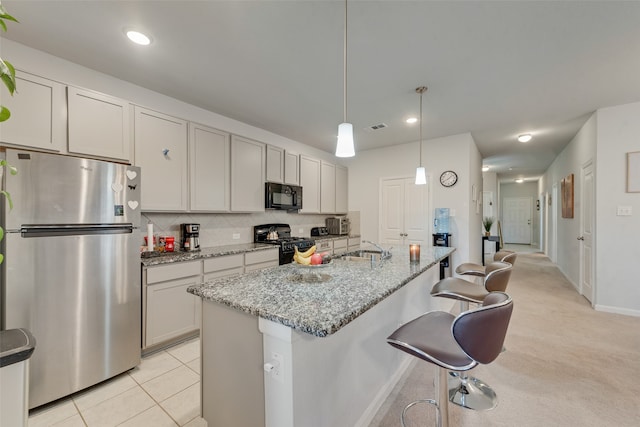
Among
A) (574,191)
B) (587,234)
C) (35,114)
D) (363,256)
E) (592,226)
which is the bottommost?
(363,256)

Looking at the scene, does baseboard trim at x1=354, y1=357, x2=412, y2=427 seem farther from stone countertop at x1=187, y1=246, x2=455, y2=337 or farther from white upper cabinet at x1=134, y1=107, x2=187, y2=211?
white upper cabinet at x1=134, y1=107, x2=187, y2=211

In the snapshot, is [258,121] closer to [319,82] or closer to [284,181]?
[284,181]

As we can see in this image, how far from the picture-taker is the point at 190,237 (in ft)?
9.95

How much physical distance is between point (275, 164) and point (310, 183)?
0.86 meters

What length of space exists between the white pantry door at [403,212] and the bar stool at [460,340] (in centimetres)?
353

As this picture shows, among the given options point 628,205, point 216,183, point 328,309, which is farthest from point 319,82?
point 628,205

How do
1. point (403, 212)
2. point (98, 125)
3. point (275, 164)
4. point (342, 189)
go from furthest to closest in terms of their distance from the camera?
point (342, 189) < point (403, 212) < point (275, 164) < point (98, 125)

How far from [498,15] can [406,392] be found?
2675mm

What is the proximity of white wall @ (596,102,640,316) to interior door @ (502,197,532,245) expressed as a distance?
830 cm

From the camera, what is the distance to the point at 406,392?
192cm

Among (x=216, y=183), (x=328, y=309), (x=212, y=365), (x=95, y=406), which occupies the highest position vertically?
(x=216, y=183)

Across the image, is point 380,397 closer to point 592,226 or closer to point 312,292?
point 312,292

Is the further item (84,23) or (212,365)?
(84,23)

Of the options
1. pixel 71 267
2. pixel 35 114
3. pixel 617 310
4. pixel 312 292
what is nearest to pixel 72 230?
pixel 71 267
